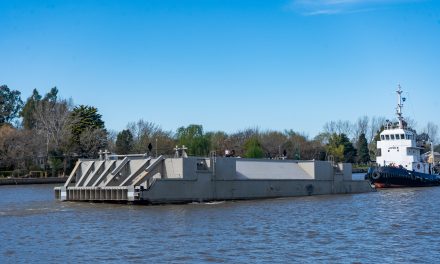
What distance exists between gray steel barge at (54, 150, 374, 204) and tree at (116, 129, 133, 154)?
6350cm

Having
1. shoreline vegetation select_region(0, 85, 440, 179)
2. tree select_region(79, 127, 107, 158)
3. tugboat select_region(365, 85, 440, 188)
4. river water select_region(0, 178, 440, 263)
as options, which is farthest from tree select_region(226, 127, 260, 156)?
river water select_region(0, 178, 440, 263)

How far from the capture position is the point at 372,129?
158 meters

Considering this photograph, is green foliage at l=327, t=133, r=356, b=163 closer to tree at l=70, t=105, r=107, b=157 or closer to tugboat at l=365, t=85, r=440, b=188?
tree at l=70, t=105, r=107, b=157

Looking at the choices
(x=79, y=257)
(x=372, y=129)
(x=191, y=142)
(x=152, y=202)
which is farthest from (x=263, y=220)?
(x=372, y=129)

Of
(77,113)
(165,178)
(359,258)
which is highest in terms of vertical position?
(77,113)

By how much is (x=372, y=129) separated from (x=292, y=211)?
129 meters

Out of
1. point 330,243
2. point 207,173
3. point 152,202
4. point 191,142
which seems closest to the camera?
point 330,243

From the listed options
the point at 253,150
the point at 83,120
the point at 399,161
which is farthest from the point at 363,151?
the point at 399,161

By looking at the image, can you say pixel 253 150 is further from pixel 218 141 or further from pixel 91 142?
pixel 91 142

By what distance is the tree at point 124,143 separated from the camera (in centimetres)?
10757

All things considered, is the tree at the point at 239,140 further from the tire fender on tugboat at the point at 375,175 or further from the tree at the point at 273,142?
the tire fender on tugboat at the point at 375,175

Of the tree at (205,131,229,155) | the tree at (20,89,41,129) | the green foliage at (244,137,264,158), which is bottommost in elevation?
the green foliage at (244,137,264,158)

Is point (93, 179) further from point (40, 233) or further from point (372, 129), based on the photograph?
point (372, 129)

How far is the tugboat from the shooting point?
5853 cm
